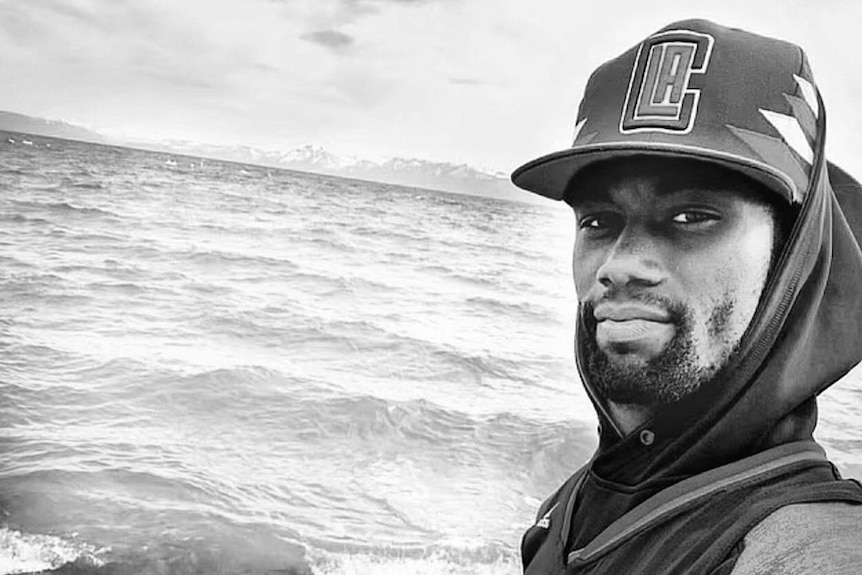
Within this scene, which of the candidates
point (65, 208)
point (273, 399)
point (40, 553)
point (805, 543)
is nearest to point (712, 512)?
point (805, 543)

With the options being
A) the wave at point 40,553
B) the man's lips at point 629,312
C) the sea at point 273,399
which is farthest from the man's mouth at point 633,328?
the wave at point 40,553

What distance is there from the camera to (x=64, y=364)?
4305mm

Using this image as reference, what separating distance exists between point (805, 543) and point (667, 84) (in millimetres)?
294

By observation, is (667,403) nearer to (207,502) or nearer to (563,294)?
(207,502)

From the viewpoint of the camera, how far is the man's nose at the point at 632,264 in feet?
2.02

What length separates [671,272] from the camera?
612 millimetres

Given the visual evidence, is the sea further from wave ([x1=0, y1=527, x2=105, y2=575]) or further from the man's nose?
the man's nose

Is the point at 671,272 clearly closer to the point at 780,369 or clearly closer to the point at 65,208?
the point at 780,369

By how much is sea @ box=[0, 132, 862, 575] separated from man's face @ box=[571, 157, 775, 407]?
204 cm

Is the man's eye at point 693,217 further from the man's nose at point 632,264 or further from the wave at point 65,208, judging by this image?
the wave at point 65,208

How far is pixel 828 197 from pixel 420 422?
3.43m

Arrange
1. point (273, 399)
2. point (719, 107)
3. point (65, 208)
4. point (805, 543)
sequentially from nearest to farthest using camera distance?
1. point (805, 543)
2. point (719, 107)
3. point (273, 399)
4. point (65, 208)

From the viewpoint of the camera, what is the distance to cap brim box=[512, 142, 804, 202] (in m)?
0.57

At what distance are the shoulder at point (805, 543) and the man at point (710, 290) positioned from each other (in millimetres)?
15
